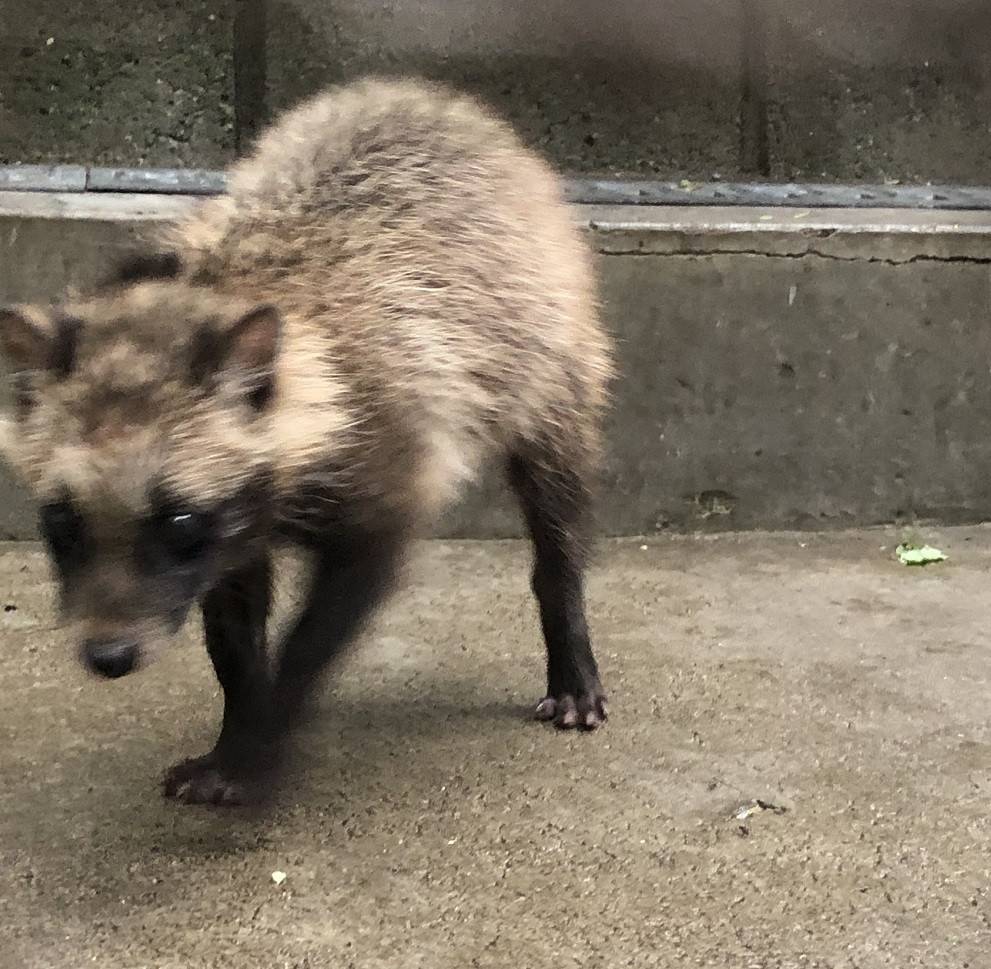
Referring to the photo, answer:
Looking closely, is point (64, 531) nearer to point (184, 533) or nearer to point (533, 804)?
point (184, 533)

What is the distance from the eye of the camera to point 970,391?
3.58 m

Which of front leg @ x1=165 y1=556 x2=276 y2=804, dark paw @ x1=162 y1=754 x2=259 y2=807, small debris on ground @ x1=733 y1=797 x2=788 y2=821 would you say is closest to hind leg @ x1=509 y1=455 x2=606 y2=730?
small debris on ground @ x1=733 y1=797 x2=788 y2=821

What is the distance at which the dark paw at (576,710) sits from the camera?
2.34 meters

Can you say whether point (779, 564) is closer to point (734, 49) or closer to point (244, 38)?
point (734, 49)

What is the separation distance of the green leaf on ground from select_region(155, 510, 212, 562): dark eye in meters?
2.32

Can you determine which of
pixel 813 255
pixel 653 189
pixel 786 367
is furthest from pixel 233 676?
pixel 653 189

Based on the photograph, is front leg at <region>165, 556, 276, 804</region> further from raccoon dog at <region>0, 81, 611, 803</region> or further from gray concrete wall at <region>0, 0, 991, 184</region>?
gray concrete wall at <region>0, 0, 991, 184</region>

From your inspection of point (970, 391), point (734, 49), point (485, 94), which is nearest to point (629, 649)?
point (970, 391)

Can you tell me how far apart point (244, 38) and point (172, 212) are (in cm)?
105

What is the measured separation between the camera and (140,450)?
1.53 m

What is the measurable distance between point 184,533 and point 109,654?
184mm

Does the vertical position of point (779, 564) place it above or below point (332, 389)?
below

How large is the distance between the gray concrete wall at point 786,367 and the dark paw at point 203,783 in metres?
1.47

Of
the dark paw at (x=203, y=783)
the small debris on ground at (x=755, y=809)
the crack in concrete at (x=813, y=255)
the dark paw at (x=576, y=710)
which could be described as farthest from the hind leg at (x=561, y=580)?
the crack in concrete at (x=813, y=255)
